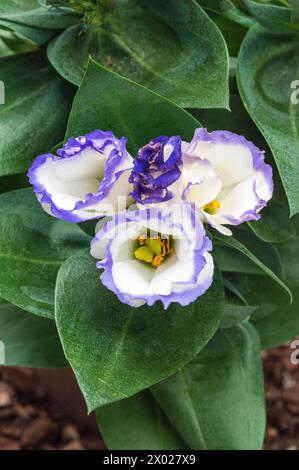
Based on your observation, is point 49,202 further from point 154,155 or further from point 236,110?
point 236,110

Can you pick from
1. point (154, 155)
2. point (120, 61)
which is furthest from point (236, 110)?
point (154, 155)

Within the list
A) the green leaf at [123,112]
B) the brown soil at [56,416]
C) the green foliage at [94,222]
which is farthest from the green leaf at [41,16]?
the brown soil at [56,416]

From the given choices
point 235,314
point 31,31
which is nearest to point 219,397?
point 235,314

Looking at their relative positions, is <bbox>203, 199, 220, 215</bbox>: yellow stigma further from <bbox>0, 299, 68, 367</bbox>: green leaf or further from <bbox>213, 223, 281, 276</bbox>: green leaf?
<bbox>0, 299, 68, 367</bbox>: green leaf

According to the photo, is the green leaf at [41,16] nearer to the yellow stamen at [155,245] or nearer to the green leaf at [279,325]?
the yellow stamen at [155,245]

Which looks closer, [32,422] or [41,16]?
[41,16]

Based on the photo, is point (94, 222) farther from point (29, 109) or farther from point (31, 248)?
point (29, 109)

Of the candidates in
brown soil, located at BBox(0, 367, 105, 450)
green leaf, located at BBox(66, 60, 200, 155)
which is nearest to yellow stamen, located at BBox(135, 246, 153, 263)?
green leaf, located at BBox(66, 60, 200, 155)
